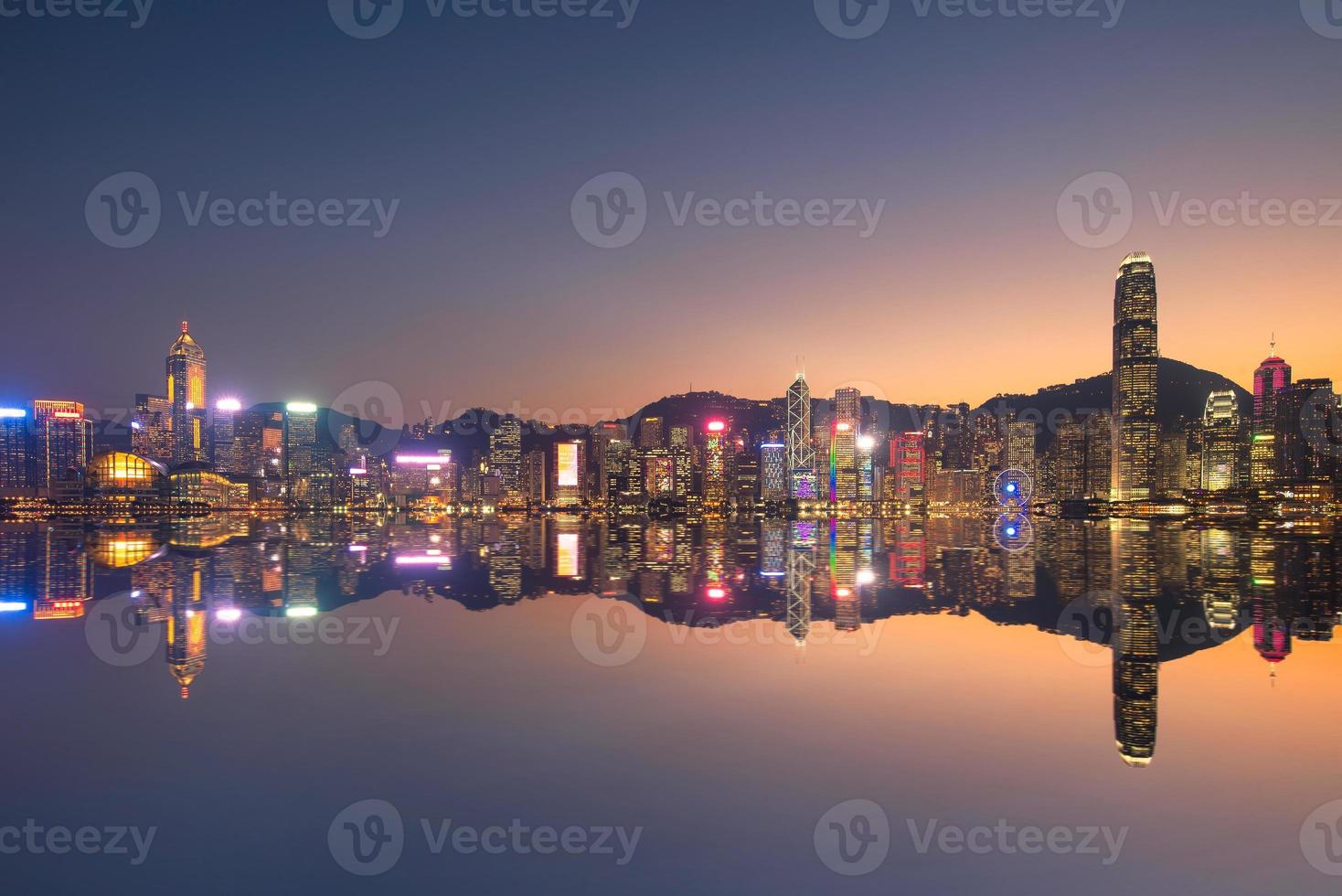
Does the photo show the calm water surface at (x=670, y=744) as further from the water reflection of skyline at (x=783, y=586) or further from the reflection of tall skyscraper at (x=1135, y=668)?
the water reflection of skyline at (x=783, y=586)

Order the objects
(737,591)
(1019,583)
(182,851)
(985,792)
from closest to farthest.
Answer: (182,851), (985,792), (737,591), (1019,583)

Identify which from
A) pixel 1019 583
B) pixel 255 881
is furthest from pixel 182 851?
pixel 1019 583

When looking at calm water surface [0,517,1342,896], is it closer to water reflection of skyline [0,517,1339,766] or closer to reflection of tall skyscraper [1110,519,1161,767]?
reflection of tall skyscraper [1110,519,1161,767]

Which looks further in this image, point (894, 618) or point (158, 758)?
point (894, 618)

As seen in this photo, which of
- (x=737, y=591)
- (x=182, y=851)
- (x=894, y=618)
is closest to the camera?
(x=182, y=851)

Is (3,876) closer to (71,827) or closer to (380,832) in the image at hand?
(71,827)

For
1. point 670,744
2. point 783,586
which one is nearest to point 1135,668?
point 670,744
